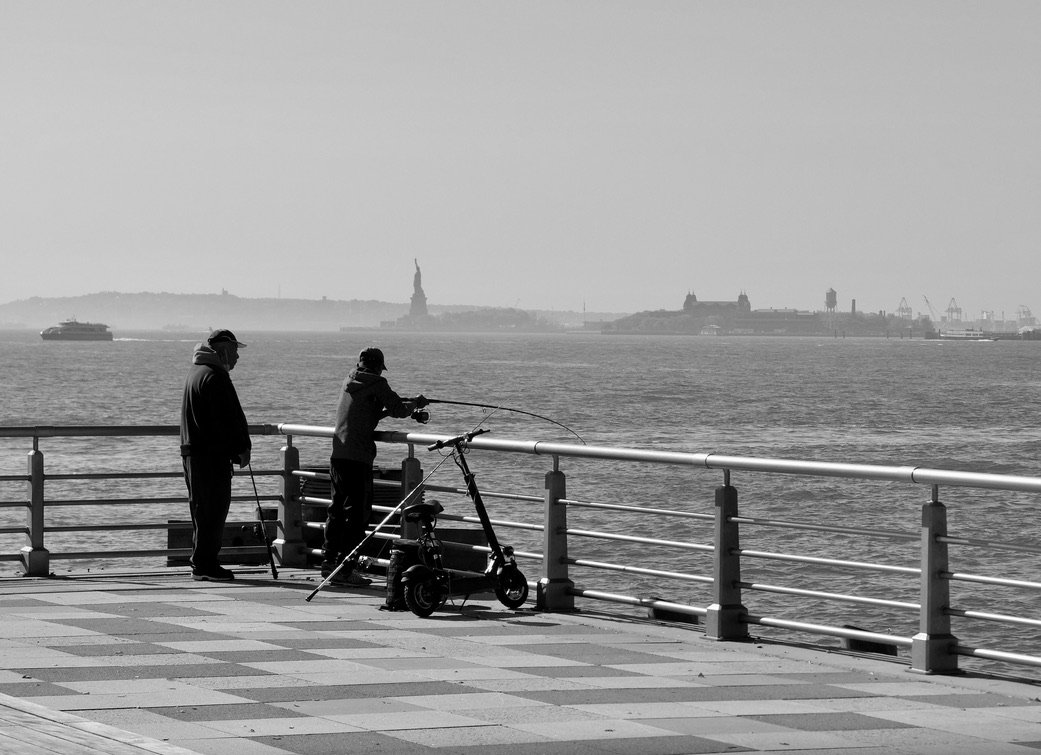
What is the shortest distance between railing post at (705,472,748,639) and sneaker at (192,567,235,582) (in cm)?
366

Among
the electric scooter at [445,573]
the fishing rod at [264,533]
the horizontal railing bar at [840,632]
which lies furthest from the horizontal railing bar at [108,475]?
the horizontal railing bar at [840,632]

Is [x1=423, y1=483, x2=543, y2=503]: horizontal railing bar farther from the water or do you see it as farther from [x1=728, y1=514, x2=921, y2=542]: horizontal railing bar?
the water

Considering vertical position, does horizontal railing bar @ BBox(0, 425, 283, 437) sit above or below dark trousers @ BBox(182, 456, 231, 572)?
above

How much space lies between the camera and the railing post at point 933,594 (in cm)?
801

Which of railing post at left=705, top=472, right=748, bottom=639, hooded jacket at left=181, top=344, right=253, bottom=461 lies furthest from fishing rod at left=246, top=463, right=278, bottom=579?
railing post at left=705, top=472, right=748, bottom=639

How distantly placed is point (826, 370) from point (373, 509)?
139555 millimetres

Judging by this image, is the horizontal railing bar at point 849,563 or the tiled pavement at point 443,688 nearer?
the tiled pavement at point 443,688

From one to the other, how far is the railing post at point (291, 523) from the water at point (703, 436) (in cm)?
927

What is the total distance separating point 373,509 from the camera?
11266 mm

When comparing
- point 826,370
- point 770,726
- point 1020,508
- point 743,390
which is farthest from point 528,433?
point 826,370

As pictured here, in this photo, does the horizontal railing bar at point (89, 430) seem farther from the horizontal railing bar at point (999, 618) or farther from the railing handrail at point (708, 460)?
the horizontal railing bar at point (999, 618)

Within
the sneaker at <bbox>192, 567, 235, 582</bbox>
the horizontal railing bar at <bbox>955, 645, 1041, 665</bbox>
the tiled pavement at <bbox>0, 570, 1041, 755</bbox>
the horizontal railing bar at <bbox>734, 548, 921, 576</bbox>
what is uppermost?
the horizontal railing bar at <bbox>734, 548, 921, 576</bbox>

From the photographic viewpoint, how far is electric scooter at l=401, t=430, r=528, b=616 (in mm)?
9734

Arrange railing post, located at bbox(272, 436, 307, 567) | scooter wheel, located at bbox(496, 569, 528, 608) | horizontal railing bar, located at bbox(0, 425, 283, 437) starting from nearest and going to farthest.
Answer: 1. scooter wheel, located at bbox(496, 569, 528, 608)
2. horizontal railing bar, located at bbox(0, 425, 283, 437)
3. railing post, located at bbox(272, 436, 307, 567)
